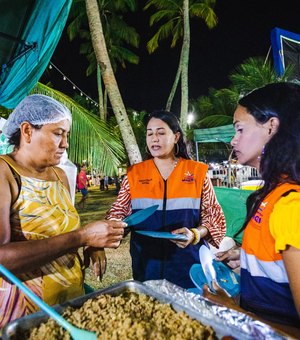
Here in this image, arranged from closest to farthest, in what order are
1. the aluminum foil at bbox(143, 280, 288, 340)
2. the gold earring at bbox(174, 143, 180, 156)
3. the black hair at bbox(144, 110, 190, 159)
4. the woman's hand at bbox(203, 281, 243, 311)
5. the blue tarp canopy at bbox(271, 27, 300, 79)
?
the aluminum foil at bbox(143, 280, 288, 340)
the woman's hand at bbox(203, 281, 243, 311)
the black hair at bbox(144, 110, 190, 159)
the gold earring at bbox(174, 143, 180, 156)
the blue tarp canopy at bbox(271, 27, 300, 79)

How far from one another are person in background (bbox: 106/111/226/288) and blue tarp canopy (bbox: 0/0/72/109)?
173 centimetres

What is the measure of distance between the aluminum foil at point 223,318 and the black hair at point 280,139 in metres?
0.50

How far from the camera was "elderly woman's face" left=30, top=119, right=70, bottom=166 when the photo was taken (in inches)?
67.1

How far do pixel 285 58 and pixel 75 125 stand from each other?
404 inches

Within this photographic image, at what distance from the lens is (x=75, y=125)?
183 inches

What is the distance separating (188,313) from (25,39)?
346cm

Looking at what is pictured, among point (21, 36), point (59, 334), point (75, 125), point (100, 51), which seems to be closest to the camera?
point (59, 334)

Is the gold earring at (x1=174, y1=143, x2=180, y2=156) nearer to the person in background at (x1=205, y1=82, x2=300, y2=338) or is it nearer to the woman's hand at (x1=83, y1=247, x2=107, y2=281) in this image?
the person in background at (x1=205, y1=82, x2=300, y2=338)

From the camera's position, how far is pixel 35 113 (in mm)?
1705

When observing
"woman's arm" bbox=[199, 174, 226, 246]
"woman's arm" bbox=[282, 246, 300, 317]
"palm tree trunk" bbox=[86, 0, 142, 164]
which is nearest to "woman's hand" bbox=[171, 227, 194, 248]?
"woman's arm" bbox=[199, 174, 226, 246]

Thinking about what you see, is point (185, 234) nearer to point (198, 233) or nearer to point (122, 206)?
point (198, 233)

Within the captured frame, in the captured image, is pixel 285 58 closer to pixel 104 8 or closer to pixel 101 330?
pixel 101 330

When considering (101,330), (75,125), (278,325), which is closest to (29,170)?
(101,330)

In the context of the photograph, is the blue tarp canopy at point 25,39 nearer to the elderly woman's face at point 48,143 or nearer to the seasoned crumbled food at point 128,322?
the elderly woman's face at point 48,143
